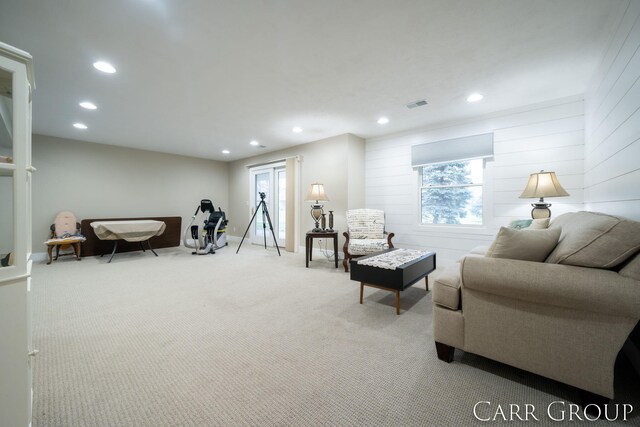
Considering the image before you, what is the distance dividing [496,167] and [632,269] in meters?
3.07

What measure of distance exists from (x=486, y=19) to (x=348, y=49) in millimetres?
1091

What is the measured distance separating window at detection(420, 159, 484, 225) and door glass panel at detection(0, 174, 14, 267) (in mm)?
4709

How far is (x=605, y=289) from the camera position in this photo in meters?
1.13

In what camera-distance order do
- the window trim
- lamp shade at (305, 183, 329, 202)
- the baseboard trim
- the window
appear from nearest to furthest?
the baseboard trim, the window trim, the window, lamp shade at (305, 183, 329, 202)

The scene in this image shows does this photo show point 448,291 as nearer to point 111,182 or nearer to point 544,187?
point 544,187

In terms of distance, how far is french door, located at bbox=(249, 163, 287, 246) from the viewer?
20.8 ft

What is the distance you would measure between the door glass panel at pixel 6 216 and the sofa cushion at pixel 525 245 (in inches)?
90.8

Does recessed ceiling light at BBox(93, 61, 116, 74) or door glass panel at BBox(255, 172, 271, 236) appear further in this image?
door glass panel at BBox(255, 172, 271, 236)

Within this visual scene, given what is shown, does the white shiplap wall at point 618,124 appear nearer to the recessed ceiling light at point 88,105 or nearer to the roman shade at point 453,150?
the roman shade at point 453,150

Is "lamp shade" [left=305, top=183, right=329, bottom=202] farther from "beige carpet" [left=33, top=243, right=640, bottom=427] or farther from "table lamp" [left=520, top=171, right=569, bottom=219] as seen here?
"table lamp" [left=520, top=171, right=569, bottom=219]

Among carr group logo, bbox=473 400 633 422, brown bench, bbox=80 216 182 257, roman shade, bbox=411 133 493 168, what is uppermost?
roman shade, bbox=411 133 493 168

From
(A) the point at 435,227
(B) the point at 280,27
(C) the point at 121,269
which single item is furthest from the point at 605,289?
(C) the point at 121,269

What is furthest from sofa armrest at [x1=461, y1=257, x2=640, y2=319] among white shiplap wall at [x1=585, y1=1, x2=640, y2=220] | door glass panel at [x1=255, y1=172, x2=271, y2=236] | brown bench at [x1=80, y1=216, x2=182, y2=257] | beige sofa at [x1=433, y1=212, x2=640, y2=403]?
brown bench at [x1=80, y1=216, x2=182, y2=257]

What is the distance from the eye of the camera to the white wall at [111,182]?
4.91 m
